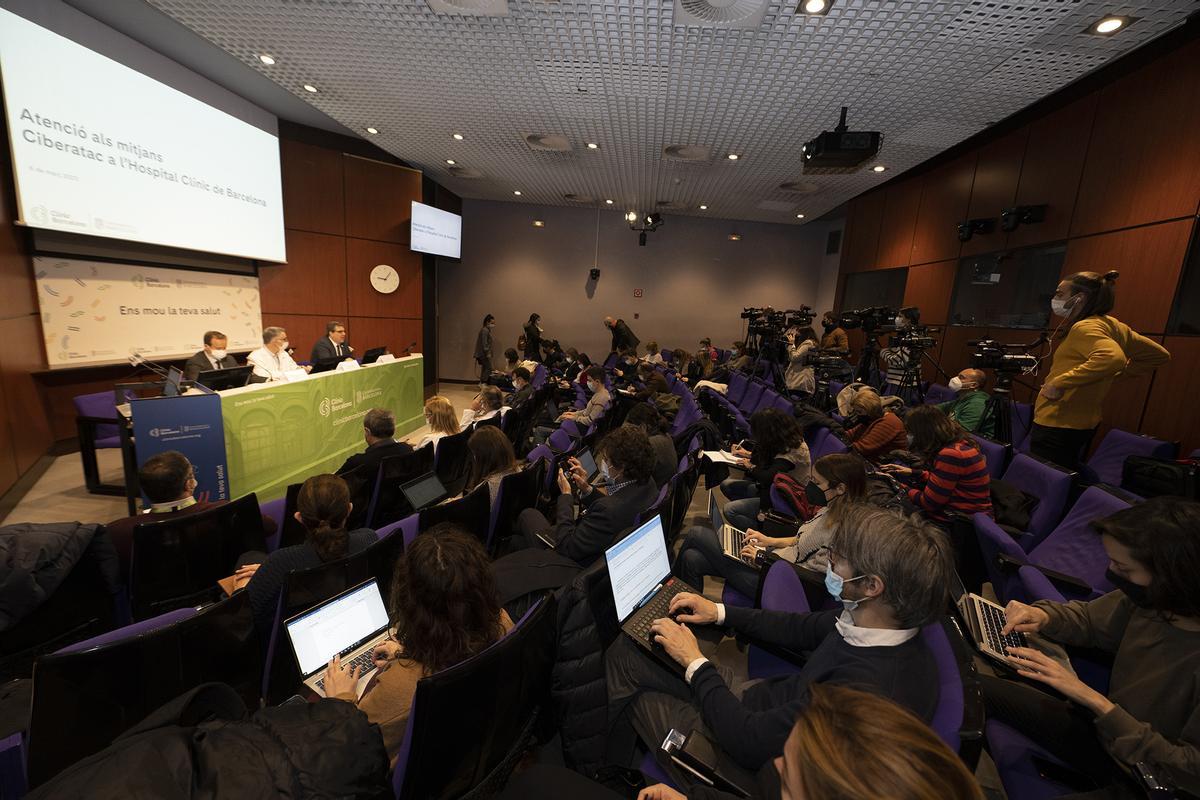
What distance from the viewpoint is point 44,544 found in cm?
163

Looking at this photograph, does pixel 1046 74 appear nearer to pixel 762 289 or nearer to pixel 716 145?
pixel 716 145

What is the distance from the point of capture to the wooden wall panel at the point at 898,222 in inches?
302

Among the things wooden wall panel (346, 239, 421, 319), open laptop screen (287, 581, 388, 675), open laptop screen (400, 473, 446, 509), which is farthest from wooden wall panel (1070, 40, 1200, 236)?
wooden wall panel (346, 239, 421, 319)

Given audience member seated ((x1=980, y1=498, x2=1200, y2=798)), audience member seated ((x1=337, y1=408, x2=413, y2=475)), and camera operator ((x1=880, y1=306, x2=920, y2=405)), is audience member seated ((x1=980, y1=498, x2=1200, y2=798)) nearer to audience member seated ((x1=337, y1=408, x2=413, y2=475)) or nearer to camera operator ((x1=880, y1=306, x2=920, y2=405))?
audience member seated ((x1=337, y1=408, x2=413, y2=475))

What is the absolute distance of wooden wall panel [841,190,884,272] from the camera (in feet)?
28.3

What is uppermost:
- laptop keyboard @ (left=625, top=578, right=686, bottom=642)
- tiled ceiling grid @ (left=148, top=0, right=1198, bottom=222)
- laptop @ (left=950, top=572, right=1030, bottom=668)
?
tiled ceiling grid @ (left=148, top=0, right=1198, bottom=222)

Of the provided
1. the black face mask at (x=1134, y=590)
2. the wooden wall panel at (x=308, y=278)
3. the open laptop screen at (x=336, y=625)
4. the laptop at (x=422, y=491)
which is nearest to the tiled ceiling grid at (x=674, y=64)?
the wooden wall panel at (x=308, y=278)

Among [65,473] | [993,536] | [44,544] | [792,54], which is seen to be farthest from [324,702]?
[65,473]

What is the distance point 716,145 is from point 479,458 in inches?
216

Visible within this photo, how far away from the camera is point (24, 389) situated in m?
4.42

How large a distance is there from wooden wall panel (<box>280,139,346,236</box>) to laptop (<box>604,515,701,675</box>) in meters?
8.21

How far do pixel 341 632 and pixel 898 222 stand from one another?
958 cm

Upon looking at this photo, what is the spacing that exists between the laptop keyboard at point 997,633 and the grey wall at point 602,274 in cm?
1043

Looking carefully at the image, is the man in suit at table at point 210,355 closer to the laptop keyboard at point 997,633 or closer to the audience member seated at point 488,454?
the audience member seated at point 488,454
